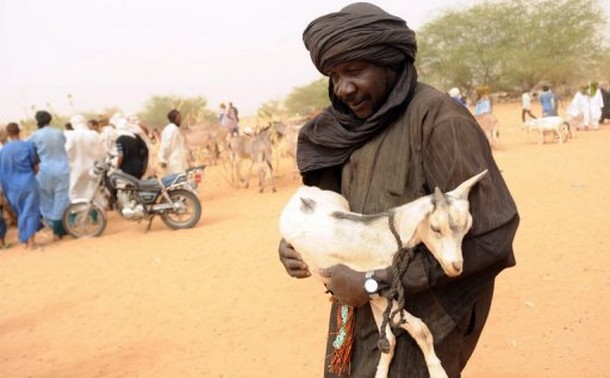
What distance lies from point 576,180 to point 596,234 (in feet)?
12.4

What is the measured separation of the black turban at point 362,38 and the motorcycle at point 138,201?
25.9 feet

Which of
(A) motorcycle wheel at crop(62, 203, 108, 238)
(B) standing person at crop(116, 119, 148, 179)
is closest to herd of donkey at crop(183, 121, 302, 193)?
(B) standing person at crop(116, 119, 148, 179)

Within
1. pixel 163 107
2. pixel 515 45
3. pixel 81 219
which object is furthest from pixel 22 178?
pixel 515 45

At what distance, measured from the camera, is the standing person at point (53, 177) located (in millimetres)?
9484

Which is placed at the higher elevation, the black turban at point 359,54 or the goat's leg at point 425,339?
the black turban at point 359,54

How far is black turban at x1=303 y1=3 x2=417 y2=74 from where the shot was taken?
168 centimetres

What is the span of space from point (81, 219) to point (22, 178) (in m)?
1.16

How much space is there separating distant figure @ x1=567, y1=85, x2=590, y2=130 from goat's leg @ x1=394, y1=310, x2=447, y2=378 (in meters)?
18.8

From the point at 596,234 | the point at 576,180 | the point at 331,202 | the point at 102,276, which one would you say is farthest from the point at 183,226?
the point at 331,202

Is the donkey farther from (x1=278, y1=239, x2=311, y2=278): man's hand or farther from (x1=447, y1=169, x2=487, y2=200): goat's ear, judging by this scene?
(x1=447, y1=169, x2=487, y2=200): goat's ear

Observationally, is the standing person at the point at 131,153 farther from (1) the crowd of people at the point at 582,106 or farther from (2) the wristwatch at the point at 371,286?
(1) the crowd of people at the point at 582,106

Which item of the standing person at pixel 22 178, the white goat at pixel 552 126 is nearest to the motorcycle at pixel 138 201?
the standing person at pixel 22 178

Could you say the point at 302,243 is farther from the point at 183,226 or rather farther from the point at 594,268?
the point at 183,226

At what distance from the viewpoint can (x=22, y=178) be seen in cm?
912
